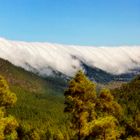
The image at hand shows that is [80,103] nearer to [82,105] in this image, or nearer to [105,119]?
[82,105]

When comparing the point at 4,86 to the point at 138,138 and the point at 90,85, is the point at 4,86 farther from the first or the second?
the point at 138,138

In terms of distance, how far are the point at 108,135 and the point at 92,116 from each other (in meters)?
5.07

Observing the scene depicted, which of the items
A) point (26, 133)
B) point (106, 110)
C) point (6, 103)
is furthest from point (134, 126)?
point (26, 133)

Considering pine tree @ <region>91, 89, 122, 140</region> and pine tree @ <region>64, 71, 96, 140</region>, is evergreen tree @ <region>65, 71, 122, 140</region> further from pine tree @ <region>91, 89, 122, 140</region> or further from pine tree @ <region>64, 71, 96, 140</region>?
pine tree @ <region>91, 89, 122, 140</region>

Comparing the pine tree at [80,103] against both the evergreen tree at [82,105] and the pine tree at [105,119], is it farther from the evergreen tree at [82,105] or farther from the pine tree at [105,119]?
the pine tree at [105,119]

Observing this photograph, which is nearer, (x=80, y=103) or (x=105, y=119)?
(x=80, y=103)

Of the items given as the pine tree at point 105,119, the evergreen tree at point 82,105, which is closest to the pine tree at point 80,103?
the evergreen tree at point 82,105

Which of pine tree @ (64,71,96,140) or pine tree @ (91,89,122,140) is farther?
pine tree @ (91,89,122,140)

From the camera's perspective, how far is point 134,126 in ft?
296

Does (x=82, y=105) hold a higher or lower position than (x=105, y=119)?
higher

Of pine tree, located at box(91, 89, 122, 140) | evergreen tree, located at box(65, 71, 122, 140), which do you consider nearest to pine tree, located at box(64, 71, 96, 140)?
evergreen tree, located at box(65, 71, 122, 140)

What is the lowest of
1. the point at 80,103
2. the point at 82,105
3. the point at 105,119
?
the point at 105,119

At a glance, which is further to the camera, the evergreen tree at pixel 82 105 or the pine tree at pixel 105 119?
the pine tree at pixel 105 119

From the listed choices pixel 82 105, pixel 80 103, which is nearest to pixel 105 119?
pixel 82 105
